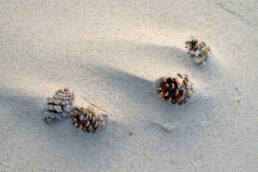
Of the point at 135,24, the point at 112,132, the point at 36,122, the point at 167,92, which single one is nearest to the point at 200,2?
the point at 135,24

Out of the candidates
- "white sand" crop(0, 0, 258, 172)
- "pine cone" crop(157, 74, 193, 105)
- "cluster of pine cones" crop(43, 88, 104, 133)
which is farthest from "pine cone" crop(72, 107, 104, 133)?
"pine cone" crop(157, 74, 193, 105)

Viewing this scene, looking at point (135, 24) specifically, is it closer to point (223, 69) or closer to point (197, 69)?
point (197, 69)

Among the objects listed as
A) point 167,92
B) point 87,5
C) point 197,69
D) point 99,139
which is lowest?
point 99,139

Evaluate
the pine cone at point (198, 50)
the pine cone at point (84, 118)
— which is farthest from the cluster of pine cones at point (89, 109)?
the pine cone at point (198, 50)

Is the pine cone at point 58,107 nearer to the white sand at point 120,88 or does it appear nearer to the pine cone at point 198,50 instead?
the white sand at point 120,88

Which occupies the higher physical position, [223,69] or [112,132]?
[223,69]

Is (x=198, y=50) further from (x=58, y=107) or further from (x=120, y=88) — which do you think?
(x=58, y=107)

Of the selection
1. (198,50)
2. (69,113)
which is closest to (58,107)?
(69,113)
